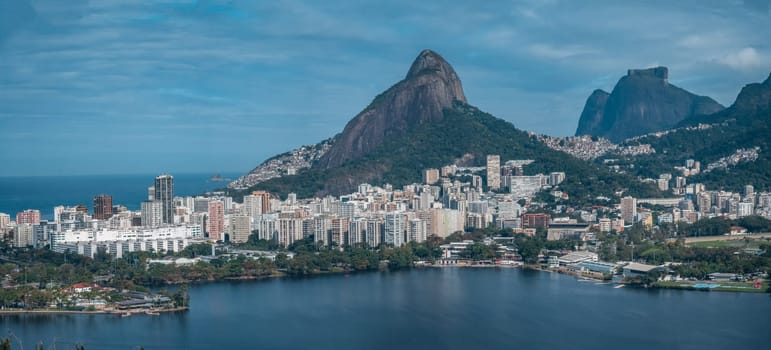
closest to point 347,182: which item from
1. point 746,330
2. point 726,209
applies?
point 726,209

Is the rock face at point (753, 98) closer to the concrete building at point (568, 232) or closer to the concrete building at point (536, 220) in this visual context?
the concrete building at point (536, 220)

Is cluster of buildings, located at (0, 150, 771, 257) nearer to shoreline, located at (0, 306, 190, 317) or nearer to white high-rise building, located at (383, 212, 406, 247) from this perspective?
white high-rise building, located at (383, 212, 406, 247)

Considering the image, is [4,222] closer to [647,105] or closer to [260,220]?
[260,220]

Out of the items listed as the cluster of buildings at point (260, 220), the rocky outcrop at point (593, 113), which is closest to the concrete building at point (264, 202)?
the cluster of buildings at point (260, 220)

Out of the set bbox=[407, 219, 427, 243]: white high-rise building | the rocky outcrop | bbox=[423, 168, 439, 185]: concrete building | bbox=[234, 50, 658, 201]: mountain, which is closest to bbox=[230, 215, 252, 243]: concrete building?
bbox=[407, 219, 427, 243]: white high-rise building

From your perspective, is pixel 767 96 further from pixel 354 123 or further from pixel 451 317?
A: pixel 451 317

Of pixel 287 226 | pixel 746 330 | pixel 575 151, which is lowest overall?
pixel 746 330
